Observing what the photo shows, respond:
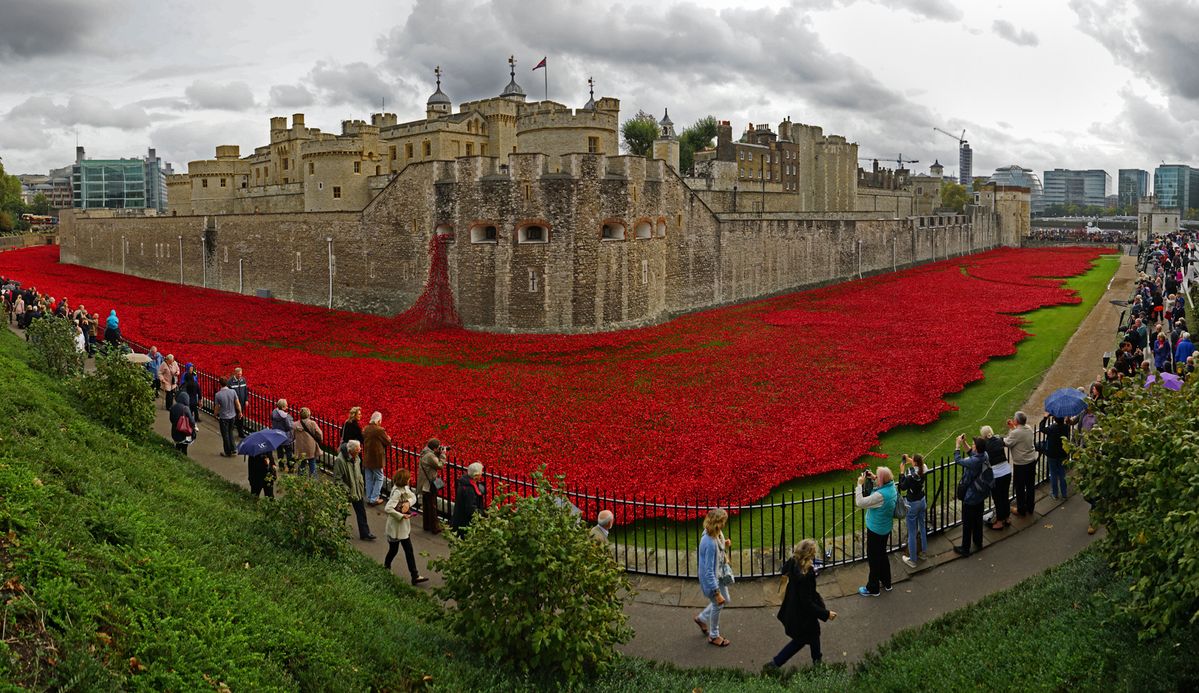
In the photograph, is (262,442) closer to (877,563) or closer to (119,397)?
(119,397)

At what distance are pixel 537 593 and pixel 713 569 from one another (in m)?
2.53

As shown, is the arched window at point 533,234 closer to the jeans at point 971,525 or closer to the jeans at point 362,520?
the jeans at point 362,520

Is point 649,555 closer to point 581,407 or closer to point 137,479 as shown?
point 137,479

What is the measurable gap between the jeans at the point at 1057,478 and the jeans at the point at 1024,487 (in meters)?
0.67

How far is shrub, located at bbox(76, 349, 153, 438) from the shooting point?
14.7m

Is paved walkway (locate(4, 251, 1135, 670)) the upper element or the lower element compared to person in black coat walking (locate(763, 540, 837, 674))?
lower

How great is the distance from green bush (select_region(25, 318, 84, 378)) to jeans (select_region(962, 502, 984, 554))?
669 inches

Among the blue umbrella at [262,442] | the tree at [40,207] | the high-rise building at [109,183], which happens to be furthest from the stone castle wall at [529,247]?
the high-rise building at [109,183]

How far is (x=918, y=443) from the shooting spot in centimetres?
1833

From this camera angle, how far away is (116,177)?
186375 millimetres

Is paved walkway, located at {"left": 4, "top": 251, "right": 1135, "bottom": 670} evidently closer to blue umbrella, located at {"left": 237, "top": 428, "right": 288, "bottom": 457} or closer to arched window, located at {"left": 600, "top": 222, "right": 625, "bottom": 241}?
blue umbrella, located at {"left": 237, "top": 428, "right": 288, "bottom": 457}

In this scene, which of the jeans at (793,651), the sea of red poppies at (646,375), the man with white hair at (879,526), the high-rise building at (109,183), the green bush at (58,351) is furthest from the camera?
the high-rise building at (109,183)

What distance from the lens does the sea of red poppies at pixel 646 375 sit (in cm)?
1739

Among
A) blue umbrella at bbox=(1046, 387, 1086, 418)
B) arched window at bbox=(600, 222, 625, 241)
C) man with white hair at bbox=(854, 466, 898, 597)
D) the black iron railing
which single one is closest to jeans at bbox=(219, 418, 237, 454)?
the black iron railing
